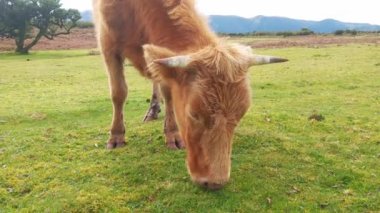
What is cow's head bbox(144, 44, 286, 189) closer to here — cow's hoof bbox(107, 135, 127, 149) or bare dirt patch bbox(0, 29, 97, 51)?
cow's hoof bbox(107, 135, 127, 149)

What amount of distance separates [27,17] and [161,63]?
1653 inches

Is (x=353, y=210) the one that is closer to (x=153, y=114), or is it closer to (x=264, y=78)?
(x=153, y=114)

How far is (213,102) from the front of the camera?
4.91 m

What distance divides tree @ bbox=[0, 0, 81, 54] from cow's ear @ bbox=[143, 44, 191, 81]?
40.5m

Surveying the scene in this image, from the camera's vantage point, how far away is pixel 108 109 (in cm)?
1319

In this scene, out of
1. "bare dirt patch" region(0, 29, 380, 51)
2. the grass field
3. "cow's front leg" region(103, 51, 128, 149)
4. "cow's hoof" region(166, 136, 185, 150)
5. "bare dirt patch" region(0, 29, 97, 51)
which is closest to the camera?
the grass field

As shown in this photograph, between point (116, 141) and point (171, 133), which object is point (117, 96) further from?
point (171, 133)

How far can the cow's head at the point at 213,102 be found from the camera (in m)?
4.93

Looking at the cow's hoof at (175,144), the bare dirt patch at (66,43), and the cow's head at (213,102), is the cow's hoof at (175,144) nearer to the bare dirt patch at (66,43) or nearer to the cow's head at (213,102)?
the cow's head at (213,102)

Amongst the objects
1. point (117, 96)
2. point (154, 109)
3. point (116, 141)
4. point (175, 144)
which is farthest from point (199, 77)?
point (154, 109)

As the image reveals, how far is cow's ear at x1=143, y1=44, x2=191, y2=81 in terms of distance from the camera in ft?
16.5

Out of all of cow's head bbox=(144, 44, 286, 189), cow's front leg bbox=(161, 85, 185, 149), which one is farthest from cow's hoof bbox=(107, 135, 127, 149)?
cow's head bbox=(144, 44, 286, 189)

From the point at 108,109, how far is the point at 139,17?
6.83m

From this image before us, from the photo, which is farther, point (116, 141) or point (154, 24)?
point (116, 141)
